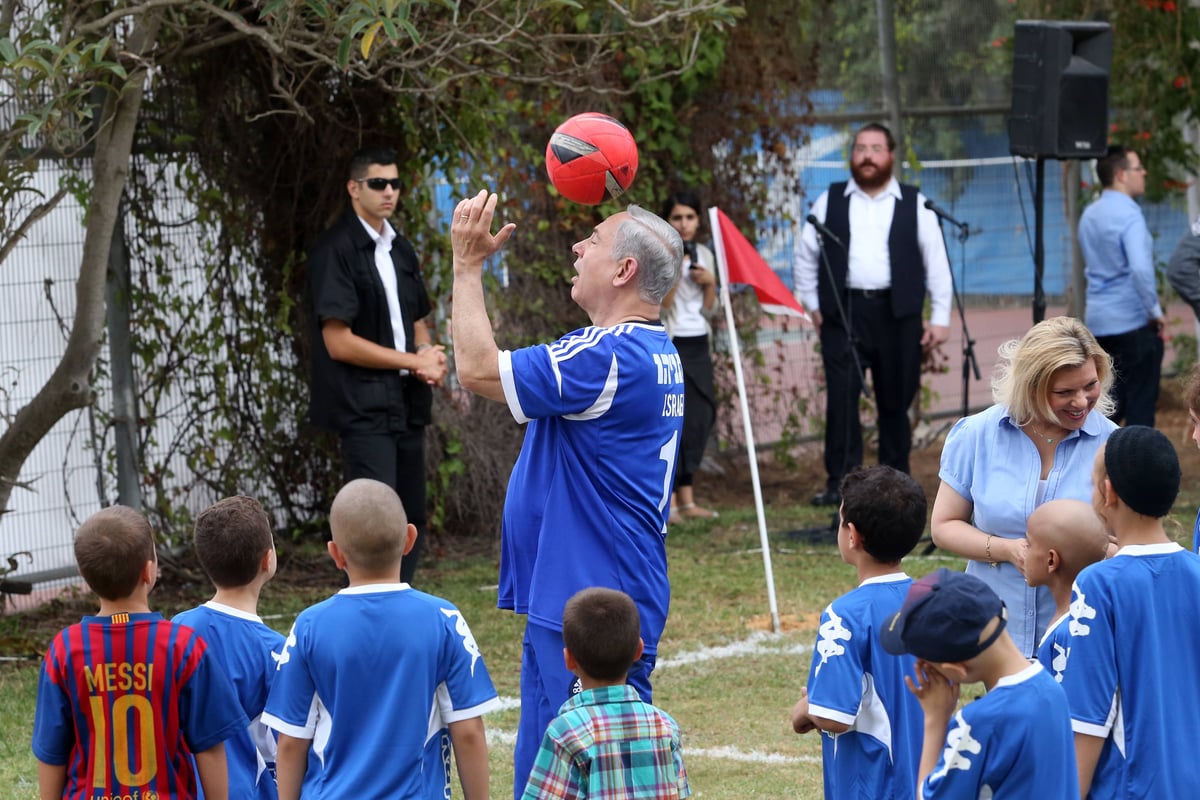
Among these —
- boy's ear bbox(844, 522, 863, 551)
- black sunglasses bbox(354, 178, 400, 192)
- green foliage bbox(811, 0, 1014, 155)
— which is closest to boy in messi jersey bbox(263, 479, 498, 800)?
boy's ear bbox(844, 522, 863, 551)

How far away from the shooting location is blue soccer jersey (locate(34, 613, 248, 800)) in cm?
350

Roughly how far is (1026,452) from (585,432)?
1256mm

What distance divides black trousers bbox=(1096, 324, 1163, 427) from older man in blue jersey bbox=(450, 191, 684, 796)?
7.25m

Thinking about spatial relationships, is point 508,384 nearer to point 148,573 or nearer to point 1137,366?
point 148,573

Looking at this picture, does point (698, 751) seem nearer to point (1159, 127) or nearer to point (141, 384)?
point (141, 384)

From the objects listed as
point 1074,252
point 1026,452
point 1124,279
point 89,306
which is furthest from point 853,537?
point 1074,252

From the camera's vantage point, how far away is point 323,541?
30.3 feet

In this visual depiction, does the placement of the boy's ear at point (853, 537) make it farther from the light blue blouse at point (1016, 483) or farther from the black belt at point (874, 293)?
the black belt at point (874, 293)

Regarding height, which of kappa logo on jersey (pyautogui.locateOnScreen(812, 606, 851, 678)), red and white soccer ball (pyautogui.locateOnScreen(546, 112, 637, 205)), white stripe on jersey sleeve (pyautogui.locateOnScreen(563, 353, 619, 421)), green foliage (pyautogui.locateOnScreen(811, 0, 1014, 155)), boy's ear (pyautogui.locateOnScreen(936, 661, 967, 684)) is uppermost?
green foliage (pyautogui.locateOnScreen(811, 0, 1014, 155))

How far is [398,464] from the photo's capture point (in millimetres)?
7609

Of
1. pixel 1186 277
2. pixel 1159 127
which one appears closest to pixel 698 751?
pixel 1186 277

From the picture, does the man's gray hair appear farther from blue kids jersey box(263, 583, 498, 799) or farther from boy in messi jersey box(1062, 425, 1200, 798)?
boy in messi jersey box(1062, 425, 1200, 798)

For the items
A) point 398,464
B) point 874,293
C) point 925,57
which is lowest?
point 398,464

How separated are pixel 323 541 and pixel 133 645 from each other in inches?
225
